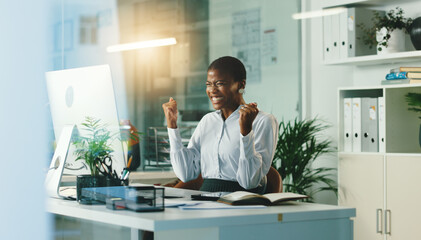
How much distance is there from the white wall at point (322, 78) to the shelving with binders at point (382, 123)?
0.39 metres

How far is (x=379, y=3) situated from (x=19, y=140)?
2.89 m

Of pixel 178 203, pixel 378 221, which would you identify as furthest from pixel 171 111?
pixel 378 221

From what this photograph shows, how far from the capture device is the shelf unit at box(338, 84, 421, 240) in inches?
152

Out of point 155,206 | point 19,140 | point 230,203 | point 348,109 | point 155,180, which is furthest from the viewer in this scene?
point 348,109

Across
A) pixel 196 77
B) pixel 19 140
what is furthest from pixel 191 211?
pixel 196 77

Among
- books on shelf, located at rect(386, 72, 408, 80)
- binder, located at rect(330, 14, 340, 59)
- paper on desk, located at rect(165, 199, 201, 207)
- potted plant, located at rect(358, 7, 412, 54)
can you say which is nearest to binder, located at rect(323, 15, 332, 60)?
binder, located at rect(330, 14, 340, 59)

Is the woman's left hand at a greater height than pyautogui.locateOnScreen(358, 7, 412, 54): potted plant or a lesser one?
lesser

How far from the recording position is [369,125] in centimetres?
416

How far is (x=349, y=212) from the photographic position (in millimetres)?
1992

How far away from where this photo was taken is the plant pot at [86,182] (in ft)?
7.10

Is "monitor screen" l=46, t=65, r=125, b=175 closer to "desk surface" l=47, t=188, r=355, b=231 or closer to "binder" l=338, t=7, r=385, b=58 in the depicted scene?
"desk surface" l=47, t=188, r=355, b=231

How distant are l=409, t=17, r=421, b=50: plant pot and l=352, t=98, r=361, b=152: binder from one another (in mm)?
554

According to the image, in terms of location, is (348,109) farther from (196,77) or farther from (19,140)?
(19,140)

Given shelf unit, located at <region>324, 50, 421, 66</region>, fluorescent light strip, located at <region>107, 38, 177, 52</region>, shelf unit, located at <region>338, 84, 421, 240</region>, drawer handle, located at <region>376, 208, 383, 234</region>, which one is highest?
fluorescent light strip, located at <region>107, 38, 177, 52</region>
